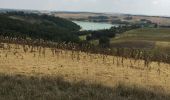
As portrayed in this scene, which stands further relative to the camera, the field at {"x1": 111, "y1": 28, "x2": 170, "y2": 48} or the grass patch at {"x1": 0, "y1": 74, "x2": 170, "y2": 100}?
the field at {"x1": 111, "y1": 28, "x2": 170, "y2": 48}

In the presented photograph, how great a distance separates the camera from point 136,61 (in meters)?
23.2

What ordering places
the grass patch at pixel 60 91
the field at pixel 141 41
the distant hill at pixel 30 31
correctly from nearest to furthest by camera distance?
1. the grass patch at pixel 60 91
2. the distant hill at pixel 30 31
3. the field at pixel 141 41

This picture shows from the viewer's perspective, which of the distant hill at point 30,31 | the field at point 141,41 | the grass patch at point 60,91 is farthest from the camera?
the field at point 141,41

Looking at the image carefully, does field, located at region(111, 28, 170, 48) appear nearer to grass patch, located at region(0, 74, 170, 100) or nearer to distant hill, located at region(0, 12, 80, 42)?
distant hill, located at region(0, 12, 80, 42)

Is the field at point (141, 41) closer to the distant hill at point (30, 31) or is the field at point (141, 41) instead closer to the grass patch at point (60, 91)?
the distant hill at point (30, 31)

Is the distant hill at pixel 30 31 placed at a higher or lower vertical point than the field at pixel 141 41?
higher

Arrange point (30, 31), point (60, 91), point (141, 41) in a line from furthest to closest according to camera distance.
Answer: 1. point (141, 41)
2. point (30, 31)
3. point (60, 91)

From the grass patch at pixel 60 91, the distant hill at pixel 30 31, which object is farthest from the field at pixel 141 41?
the grass patch at pixel 60 91

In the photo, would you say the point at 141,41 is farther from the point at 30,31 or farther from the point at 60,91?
the point at 60,91

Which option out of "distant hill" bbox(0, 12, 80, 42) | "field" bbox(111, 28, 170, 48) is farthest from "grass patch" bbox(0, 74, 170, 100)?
"field" bbox(111, 28, 170, 48)

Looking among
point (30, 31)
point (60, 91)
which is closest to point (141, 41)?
point (30, 31)

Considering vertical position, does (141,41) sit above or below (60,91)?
below

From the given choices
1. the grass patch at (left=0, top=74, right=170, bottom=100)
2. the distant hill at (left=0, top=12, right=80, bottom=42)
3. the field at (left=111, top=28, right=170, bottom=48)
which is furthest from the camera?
the field at (left=111, top=28, right=170, bottom=48)

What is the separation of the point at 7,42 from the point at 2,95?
65.5ft
